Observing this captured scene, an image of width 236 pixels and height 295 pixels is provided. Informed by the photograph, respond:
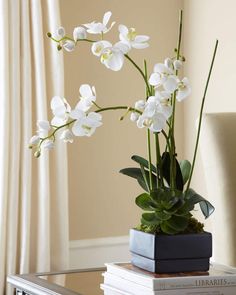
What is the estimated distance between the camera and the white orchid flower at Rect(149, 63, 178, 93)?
60.8 inches

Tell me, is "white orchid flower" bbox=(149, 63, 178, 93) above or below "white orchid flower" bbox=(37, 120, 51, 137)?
above

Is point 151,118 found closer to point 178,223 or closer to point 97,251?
point 178,223

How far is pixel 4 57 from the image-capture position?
11.3 ft

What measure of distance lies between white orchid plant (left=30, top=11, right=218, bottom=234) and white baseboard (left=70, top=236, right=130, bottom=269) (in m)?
2.12

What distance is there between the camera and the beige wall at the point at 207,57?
3.73 m

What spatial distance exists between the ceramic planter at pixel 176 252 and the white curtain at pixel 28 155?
1880 millimetres

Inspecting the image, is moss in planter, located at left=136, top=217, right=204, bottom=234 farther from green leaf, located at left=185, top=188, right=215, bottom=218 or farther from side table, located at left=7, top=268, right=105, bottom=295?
side table, located at left=7, top=268, right=105, bottom=295

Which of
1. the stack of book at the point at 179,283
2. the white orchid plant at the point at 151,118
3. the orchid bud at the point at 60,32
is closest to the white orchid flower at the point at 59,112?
the white orchid plant at the point at 151,118

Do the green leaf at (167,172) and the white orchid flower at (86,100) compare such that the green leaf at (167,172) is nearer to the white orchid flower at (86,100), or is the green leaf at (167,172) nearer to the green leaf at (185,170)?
the green leaf at (185,170)

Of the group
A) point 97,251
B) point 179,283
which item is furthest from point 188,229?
point 97,251

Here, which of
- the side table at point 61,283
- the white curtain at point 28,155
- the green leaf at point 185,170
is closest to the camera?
the green leaf at point 185,170

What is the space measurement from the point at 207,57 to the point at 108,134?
0.65 metres

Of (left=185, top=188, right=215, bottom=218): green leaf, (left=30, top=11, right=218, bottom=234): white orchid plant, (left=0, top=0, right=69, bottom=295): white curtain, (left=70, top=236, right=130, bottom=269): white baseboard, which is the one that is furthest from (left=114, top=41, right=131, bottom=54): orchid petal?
(left=70, top=236, right=130, bottom=269): white baseboard

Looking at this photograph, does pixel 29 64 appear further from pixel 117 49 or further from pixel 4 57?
pixel 117 49
